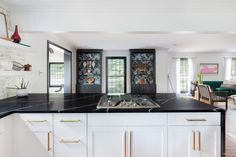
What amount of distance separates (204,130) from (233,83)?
7.59 m

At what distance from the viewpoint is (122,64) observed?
23.4 feet

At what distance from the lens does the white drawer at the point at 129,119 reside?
1664 millimetres

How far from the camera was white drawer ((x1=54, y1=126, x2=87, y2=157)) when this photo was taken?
1.66 m

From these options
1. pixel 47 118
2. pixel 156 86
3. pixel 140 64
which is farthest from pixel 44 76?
pixel 156 86

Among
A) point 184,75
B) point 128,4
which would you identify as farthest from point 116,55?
point 128,4

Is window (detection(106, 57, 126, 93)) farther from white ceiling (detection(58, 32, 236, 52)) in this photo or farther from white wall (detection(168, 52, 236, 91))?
white wall (detection(168, 52, 236, 91))

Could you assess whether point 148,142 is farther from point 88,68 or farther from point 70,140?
point 88,68

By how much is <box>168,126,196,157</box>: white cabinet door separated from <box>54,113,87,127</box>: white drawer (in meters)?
0.86

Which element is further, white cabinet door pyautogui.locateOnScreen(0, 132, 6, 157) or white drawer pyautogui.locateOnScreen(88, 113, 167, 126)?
white drawer pyautogui.locateOnScreen(88, 113, 167, 126)

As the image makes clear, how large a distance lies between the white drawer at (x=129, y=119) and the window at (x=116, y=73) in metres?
5.43

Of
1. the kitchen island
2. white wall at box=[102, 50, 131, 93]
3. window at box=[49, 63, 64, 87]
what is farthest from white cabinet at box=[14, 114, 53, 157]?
window at box=[49, 63, 64, 87]

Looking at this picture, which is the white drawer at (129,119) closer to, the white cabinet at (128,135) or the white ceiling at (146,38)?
the white cabinet at (128,135)

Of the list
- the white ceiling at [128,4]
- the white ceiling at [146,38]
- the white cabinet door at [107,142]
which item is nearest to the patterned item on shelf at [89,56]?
the white ceiling at [146,38]

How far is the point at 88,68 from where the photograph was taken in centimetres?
679
